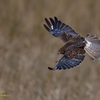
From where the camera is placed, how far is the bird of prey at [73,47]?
3.38 meters

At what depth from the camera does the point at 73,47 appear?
3.50 metres

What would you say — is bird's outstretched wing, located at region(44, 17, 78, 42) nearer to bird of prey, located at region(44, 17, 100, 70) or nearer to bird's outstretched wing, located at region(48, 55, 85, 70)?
bird of prey, located at region(44, 17, 100, 70)

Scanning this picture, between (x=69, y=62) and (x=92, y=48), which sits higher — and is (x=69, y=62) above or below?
below

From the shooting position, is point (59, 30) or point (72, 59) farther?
point (59, 30)

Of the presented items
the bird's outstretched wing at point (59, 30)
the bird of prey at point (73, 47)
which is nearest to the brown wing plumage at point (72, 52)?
the bird of prey at point (73, 47)

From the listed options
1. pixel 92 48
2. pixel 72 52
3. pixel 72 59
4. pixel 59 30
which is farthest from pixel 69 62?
pixel 59 30

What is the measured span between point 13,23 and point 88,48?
7.50ft

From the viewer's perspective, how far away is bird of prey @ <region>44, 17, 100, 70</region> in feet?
11.1

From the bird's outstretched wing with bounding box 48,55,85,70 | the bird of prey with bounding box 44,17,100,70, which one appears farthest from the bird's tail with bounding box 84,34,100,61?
the bird's outstretched wing with bounding box 48,55,85,70

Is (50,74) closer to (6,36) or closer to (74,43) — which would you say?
(6,36)

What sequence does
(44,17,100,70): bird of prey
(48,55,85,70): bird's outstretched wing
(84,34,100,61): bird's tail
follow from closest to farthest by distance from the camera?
(48,55,85,70): bird's outstretched wing < (44,17,100,70): bird of prey < (84,34,100,61): bird's tail

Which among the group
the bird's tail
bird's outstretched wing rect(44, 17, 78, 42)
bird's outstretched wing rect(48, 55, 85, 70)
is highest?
bird's outstretched wing rect(44, 17, 78, 42)

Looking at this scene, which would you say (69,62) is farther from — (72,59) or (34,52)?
(34,52)

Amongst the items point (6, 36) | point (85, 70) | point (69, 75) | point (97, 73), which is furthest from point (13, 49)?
point (97, 73)
